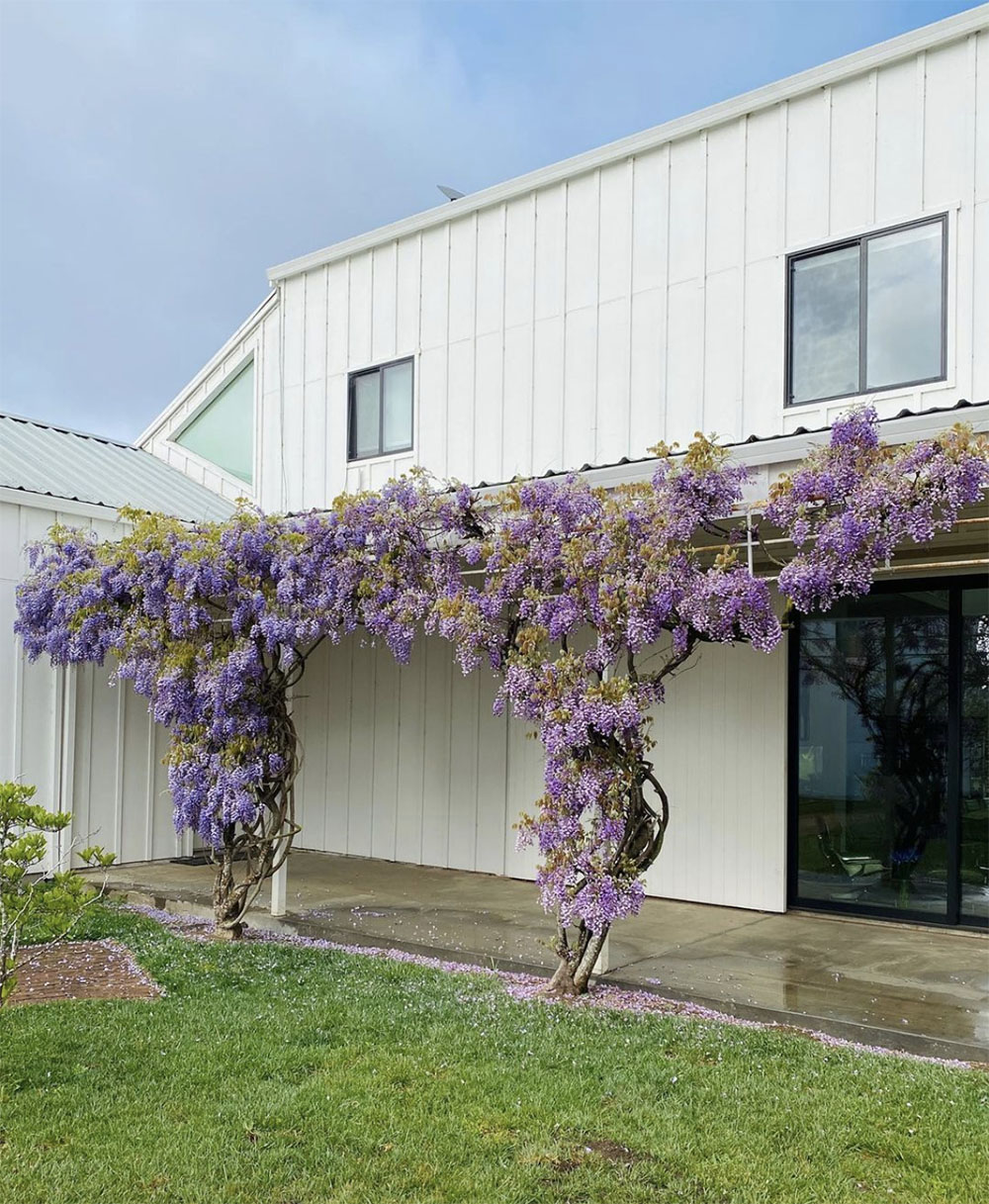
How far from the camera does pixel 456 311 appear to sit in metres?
10.6

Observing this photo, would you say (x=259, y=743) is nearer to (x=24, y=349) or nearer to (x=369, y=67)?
(x=369, y=67)

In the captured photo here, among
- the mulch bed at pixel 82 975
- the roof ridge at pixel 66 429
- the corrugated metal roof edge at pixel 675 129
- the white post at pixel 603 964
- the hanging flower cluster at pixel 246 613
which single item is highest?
the corrugated metal roof edge at pixel 675 129

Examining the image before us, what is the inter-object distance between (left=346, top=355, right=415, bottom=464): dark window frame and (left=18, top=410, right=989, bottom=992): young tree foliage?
10.4 feet

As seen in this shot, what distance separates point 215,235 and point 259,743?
33569 mm

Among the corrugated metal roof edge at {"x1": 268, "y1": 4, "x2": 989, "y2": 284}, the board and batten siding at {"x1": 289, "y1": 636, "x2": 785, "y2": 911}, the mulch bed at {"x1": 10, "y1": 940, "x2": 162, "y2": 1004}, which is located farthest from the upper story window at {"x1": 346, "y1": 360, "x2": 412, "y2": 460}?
the mulch bed at {"x1": 10, "y1": 940, "x2": 162, "y2": 1004}

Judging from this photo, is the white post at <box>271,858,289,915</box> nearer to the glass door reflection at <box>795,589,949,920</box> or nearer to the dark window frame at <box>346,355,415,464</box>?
the glass door reflection at <box>795,589,949,920</box>

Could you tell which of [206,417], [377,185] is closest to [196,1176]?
[206,417]

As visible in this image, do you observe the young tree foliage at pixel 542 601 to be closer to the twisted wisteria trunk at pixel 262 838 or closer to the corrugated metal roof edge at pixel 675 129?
the twisted wisteria trunk at pixel 262 838

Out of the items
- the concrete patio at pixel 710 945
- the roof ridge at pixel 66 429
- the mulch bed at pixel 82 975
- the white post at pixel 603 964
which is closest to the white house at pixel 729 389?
the concrete patio at pixel 710 945

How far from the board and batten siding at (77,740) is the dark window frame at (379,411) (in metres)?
2.54

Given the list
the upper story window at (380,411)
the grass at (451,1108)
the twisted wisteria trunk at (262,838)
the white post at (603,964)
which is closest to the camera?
the grass at (451,1108)

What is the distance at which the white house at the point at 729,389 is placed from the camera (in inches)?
307

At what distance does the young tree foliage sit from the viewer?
17.9ft

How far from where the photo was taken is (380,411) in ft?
36.4
